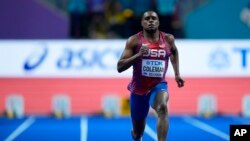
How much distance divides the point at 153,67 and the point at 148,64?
60 mm

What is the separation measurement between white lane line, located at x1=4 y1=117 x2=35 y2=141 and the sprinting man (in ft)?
7.20

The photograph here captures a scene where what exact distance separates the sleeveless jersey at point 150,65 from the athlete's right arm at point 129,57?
0.15 ft

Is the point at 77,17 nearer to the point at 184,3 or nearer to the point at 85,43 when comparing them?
the point at 85,43

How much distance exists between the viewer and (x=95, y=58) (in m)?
10.8

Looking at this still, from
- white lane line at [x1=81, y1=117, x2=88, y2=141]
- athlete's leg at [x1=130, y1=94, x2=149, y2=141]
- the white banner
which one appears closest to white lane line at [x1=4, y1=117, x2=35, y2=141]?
white lane line at [x1=81, y1=117, x2=88, y2=141]

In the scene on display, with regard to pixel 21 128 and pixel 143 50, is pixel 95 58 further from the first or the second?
pixel 143 50

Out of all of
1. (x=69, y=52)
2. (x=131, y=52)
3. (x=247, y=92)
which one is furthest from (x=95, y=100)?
(x=131, y=52)

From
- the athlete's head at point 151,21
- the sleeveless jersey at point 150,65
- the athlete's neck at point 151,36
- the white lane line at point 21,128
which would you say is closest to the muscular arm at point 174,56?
the sleeveless jersey at point 150,65

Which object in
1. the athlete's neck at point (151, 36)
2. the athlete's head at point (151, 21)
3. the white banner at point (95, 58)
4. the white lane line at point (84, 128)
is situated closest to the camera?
the athlete's head at point (151, 21)

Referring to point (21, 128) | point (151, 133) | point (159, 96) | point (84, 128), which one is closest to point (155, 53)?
point (159, 96)

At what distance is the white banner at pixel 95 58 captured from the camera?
10.7 m

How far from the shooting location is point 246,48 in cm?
1094

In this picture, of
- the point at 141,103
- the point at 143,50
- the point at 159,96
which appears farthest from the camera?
the point at 141,103

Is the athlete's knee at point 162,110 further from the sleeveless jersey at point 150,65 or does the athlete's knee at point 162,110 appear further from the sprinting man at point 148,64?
the sleeveless jersey at point 150,65
